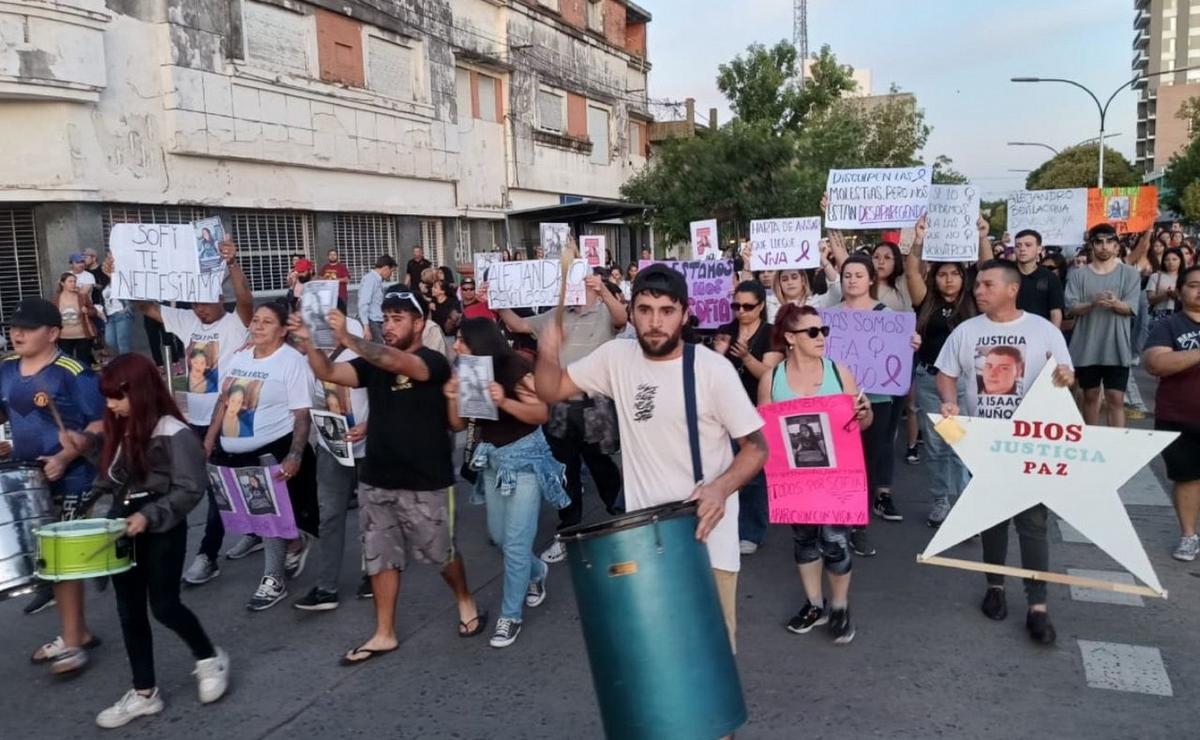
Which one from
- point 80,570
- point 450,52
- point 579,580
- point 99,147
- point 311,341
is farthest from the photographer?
point 450,52

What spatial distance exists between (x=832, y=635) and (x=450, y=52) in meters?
21.7

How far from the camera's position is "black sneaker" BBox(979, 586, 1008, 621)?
4.78 metres

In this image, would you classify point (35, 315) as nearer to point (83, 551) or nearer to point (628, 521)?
point (83, 551)

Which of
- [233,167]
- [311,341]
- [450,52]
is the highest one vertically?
[450,52]

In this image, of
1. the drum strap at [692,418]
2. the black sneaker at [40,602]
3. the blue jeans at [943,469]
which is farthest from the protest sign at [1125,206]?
the black sneaker at [40,602]

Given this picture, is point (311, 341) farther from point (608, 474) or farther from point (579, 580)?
point (608, 474)

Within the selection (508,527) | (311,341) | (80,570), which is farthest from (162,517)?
(508,527)

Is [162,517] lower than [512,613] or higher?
higher

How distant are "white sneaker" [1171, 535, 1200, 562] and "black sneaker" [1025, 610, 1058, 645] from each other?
1.57m

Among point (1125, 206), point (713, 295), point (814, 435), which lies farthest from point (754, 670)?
point (1125, 206)

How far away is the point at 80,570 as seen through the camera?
12.1 feet

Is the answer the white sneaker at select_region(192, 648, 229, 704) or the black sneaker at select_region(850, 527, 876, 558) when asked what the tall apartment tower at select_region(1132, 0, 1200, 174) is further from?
the white sneaker at select_region(192, 648, 229, 704)

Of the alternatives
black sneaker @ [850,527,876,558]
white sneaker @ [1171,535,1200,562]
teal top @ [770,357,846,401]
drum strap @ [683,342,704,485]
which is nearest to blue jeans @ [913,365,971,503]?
black sneaker @ [850,527,876,558]

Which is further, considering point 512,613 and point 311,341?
point 512,613
